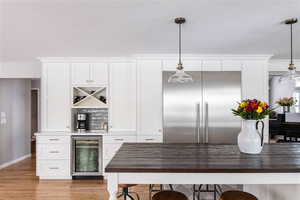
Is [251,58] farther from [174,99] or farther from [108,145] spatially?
[108,145]

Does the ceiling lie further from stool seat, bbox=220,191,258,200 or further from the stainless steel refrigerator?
stool seat, bbox=220,191,258,200

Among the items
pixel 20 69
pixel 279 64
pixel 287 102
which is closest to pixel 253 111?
pixel 279 64

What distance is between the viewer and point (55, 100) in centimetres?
405

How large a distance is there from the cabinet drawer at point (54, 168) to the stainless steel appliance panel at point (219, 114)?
2647mm

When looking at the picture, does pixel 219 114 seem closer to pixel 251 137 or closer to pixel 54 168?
pixel 251 137

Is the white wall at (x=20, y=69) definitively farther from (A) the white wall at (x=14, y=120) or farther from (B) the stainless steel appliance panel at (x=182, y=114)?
(B) the stainless steel appliance panel at (x=182, y=114)

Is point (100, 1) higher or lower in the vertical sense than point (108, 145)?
higher

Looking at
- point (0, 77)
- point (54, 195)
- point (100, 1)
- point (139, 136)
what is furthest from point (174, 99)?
point (0, 77)

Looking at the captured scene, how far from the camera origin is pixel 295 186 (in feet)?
6.16

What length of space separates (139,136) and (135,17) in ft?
7.12

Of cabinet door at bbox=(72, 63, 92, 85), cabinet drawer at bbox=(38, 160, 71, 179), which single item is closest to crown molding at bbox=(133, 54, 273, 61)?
cabinet door at bbox=(72, 63, 92, 85)

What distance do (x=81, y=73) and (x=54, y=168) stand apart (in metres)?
1.88

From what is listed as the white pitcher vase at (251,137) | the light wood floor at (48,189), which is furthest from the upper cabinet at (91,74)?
the white pitcher vase at (251,137)

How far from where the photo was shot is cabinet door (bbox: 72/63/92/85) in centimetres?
407
